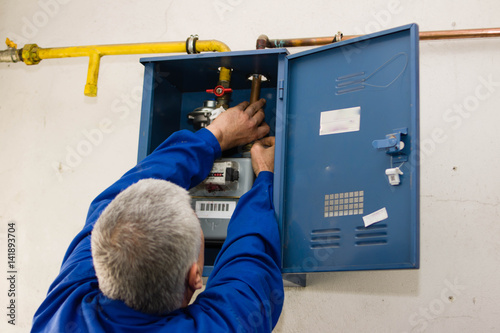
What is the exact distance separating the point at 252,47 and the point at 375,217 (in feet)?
2.84

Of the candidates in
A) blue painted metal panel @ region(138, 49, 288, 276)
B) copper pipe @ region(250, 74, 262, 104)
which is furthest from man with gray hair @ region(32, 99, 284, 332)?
copper pipe @ region(250, 74, 262, 104)

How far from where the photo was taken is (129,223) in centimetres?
84

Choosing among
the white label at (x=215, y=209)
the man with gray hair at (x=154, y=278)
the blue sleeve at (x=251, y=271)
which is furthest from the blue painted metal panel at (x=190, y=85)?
the man with gray hair at (x=154, y=278)

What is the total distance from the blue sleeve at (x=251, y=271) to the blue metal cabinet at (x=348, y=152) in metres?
0.05

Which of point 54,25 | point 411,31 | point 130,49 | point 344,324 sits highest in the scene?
point 54,25

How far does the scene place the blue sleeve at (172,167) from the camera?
1.09m

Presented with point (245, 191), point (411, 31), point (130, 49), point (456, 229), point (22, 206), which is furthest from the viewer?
point (22, 206)

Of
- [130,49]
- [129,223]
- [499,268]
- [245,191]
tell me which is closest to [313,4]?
[130,49]

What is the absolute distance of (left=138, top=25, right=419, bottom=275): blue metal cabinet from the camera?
1.03 m

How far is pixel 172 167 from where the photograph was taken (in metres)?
1.15

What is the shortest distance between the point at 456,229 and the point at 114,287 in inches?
37.2

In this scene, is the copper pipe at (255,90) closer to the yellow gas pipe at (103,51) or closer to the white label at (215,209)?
the yellow gas pipe at (103,51)

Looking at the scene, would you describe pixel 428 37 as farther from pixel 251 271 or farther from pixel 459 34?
pixel 251 271

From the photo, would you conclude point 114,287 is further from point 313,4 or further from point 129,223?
point 313,4
